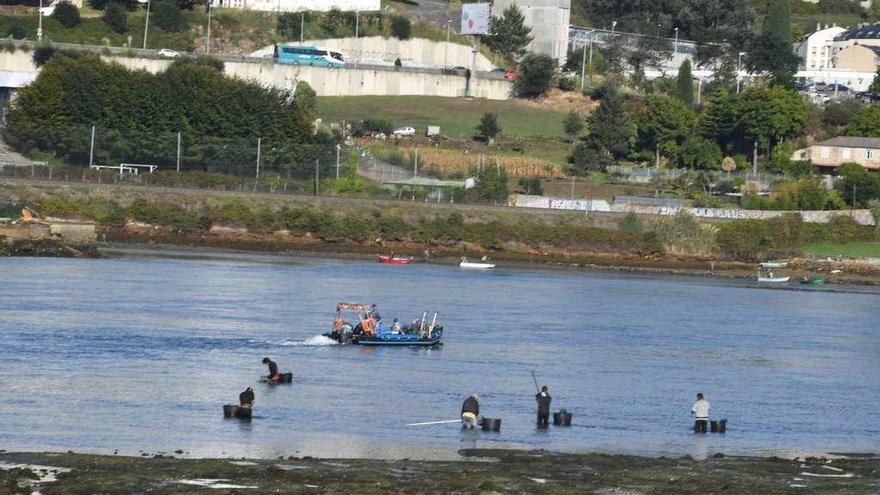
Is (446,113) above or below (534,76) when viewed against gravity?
below

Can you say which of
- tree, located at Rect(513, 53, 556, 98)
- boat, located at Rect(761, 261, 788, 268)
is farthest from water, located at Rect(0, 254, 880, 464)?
tree, located at Rect(513, 53, 556, 98)

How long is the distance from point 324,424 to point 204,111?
256 feet

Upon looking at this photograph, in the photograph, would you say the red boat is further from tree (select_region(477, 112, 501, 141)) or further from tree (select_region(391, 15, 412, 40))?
tree (select_region(391, 15, 412, 40))

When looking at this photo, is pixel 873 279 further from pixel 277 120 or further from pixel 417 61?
pixel 417 61

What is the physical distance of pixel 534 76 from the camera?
154m

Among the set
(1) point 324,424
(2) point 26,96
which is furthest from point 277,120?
(1) point 324,424

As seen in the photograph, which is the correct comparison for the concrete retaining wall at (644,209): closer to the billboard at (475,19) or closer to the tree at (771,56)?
the billboard at (475,19)

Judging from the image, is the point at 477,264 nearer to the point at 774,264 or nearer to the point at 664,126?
the point at 774,264

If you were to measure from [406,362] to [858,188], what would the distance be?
2759 inches

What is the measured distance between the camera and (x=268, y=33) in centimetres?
15400

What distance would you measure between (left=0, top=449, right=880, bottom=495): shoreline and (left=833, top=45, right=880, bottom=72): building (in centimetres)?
15541

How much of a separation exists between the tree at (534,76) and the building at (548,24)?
15697 mm

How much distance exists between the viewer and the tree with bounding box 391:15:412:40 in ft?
526

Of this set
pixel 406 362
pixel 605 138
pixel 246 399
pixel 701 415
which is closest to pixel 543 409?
pixel 701 415
